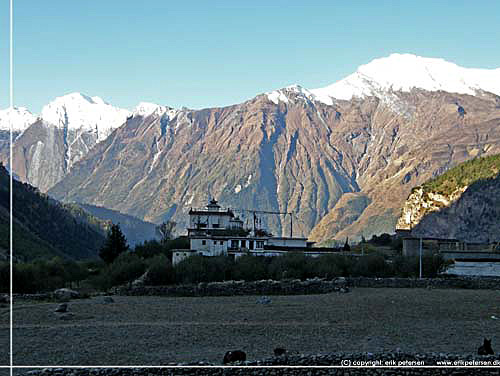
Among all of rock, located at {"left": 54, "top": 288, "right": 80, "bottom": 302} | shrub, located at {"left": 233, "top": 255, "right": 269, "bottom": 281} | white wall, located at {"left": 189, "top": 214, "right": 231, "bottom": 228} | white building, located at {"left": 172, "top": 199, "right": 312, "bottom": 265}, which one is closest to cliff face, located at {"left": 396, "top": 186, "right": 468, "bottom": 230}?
white wall, located at {"left": 189, "top": 214, "right": 231, "bottom": 228}

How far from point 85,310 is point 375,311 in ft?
51.1

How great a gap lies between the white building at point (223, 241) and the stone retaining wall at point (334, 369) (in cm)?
4552

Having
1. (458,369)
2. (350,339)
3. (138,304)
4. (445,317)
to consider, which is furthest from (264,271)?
(458,369)

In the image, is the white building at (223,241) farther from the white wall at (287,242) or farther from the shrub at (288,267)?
the shrub at (288,267)

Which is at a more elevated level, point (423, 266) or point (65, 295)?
point (423, 266)

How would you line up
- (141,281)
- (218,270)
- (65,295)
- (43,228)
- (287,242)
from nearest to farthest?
(65,295)
(141,281)
(218,270)
(287,242)
(43,228)

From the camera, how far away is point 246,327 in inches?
1345

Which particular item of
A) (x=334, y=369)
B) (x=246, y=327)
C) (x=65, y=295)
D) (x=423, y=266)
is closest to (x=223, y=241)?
(x=423, y=266)

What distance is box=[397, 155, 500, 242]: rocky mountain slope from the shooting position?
557 feet

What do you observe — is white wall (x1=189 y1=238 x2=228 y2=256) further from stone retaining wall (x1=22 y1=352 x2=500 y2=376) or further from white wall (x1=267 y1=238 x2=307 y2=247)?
stone retaining wall (x1=22 y1=352 x2=500 y2=376)

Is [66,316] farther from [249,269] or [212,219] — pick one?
[212,219]

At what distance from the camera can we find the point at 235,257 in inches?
2798

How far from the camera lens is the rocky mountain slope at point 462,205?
557 ft

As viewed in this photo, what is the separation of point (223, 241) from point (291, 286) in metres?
22.2
